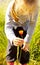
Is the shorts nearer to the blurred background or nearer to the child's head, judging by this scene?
the blurred background

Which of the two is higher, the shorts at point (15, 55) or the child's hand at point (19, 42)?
the child's hand at point (19, 42)

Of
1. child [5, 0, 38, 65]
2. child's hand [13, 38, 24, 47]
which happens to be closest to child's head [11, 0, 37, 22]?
child [5, 0, 38, 65]

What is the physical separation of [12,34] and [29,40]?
14 centimetres

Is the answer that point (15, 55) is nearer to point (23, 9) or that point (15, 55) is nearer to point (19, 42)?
point (19, 42)

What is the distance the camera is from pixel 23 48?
7.82 metres

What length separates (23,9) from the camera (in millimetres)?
7820

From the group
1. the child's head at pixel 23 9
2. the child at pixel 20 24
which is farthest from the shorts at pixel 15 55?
the child's head at pixel 23 9

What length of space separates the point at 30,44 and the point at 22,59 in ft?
0.42

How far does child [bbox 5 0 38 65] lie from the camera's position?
7812 millimetres

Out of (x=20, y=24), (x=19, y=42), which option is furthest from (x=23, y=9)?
(x=19, y=42)

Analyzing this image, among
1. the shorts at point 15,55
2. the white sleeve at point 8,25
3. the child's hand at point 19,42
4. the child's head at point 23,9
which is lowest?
the shorts at point 15,55

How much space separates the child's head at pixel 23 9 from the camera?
7.81 m

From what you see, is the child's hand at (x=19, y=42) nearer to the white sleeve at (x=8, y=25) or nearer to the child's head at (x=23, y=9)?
the white sleeve at (x=8, y=25)

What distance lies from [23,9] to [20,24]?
0.37 feet
